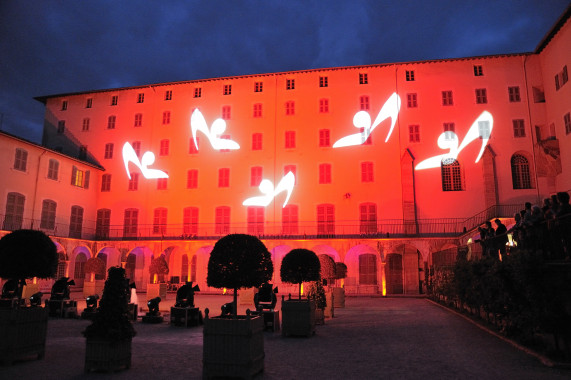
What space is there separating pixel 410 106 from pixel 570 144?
30.5 feet

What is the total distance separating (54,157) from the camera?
28531 millimetres

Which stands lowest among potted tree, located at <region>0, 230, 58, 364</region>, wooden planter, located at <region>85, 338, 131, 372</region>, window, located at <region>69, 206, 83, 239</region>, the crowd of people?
wooden planter, located at <region>85, 338, 131, 372</region>

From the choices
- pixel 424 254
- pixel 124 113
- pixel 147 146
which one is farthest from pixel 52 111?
pixel 424 254

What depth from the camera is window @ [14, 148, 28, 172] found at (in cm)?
2588

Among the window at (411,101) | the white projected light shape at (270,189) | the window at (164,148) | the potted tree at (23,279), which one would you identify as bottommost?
the potted tree at (23,279)

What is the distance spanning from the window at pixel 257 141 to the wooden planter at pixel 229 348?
2420 centimetres

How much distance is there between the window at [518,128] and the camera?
88.7 ft

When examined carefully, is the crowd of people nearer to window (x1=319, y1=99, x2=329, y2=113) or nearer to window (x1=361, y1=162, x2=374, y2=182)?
window (x1=361, y1=162, x2=374, y2=182)

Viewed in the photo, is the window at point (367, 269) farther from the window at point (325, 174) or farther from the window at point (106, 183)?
the window at point (106, 183)

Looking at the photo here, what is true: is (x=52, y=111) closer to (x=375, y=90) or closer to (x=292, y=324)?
(x=375, y=90)

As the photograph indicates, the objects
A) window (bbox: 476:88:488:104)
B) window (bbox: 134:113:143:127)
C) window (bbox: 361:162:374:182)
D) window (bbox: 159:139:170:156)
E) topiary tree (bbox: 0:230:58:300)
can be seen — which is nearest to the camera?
topiary tree (bbox: 0:230:58:300)

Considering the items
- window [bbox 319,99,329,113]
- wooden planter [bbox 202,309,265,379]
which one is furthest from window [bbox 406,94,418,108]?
wooden planter [bbox 202,309,265,379]

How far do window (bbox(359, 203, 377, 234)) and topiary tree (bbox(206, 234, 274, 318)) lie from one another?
21093 mm

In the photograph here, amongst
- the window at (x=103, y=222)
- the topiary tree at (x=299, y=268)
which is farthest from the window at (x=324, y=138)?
the topiary tree at (x=299, y=268)
